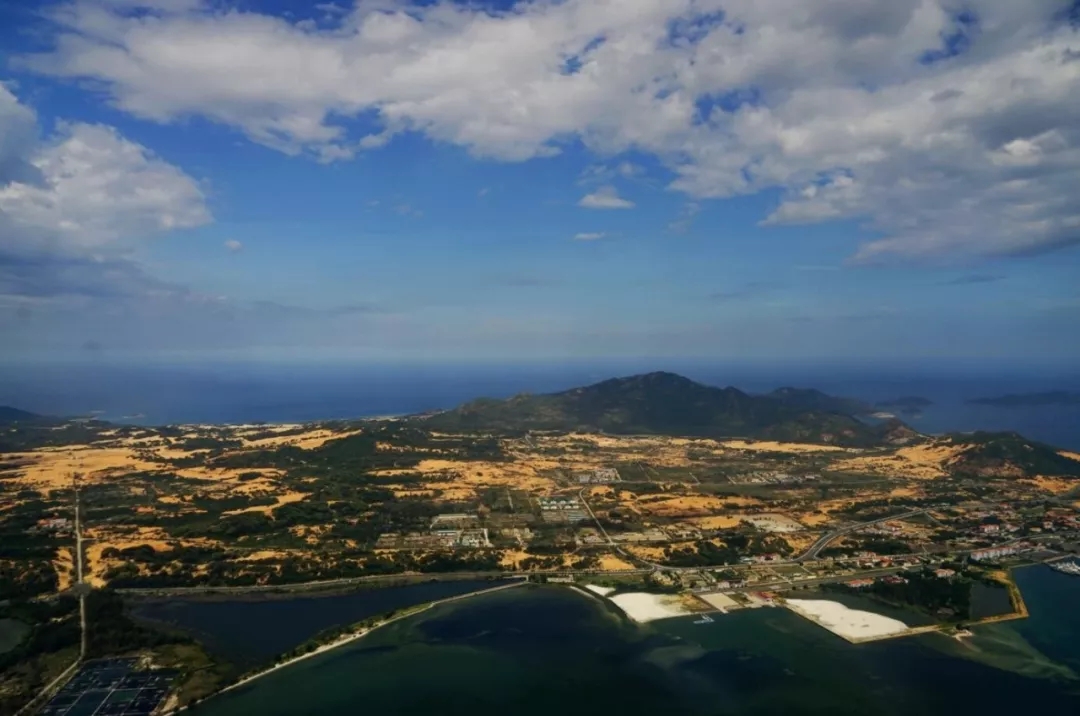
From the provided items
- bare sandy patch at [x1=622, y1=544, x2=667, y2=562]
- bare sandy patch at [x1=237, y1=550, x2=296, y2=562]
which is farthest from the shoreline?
bare sandy patch at [x1=237, y1=550, x2=296, y2=562]

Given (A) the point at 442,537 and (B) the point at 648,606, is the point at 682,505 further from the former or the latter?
(B) the point at 648,606

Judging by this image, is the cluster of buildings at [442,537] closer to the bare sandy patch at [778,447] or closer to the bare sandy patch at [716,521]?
the bare sandy patch at [716,521]

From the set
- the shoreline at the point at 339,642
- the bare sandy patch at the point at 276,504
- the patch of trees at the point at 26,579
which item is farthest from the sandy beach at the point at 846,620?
the patch of trees at the point at 26,579

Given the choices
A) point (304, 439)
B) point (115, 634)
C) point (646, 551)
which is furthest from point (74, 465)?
point (646, 551)

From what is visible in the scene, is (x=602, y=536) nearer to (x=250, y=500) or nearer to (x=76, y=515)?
(x=250, y=500)

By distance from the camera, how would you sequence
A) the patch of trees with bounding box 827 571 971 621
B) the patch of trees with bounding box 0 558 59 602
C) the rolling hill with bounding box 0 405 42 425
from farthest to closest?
1. the rolling hill with bounding box 0 405 42 425
2. the patch of trees with bounding box 0 558 59 602
3. the patch of trees with bounding box 827 571 971 621

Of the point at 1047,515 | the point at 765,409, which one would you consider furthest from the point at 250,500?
the point at 765,409

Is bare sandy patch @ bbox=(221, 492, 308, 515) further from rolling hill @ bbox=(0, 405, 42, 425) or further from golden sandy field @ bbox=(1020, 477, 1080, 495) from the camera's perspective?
rolling hill @ bbox=(0, 405, 42, 425)
